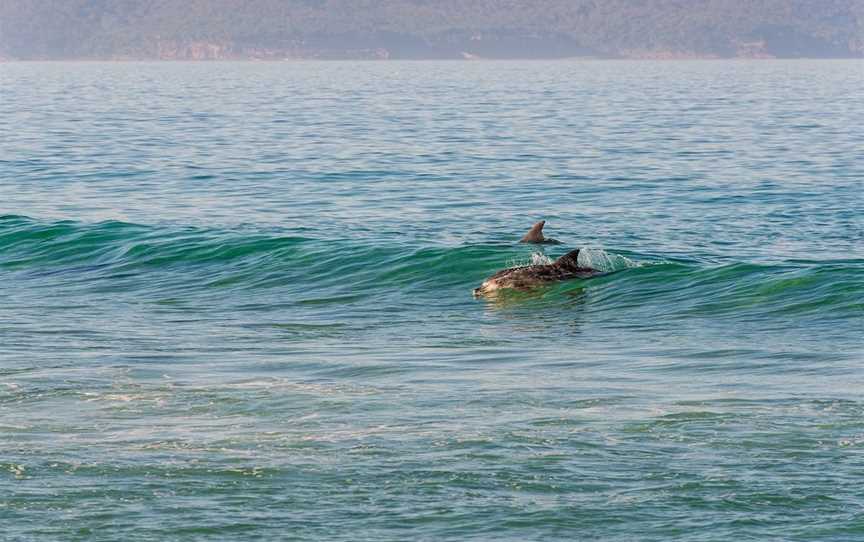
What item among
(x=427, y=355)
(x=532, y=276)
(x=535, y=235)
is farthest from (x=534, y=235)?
(x=427, y=355)

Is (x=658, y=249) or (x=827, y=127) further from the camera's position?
(x=827, y=127)

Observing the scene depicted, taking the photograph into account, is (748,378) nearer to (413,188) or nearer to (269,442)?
(269,442)

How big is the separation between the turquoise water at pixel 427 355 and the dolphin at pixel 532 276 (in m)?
0.28

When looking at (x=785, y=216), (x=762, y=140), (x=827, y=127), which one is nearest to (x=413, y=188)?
(x=785, y=216)

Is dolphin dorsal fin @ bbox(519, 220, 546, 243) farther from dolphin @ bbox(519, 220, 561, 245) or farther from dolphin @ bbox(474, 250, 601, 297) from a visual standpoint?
→ dolphin @ bbox(474, 250, 601, 297)

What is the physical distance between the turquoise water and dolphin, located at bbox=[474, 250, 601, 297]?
10.9 inches

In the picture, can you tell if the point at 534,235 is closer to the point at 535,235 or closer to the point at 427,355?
the point at 535,235

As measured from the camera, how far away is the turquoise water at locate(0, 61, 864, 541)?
11.7 metres

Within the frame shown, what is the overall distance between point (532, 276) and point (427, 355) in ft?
17.6

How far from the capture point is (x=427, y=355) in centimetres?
1805

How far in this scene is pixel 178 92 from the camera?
380 feet

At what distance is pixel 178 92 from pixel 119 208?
8215 cm

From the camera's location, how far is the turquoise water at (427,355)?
11.7 m

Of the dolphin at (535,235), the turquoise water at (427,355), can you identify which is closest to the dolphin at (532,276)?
the turquoise water at (427,355)
